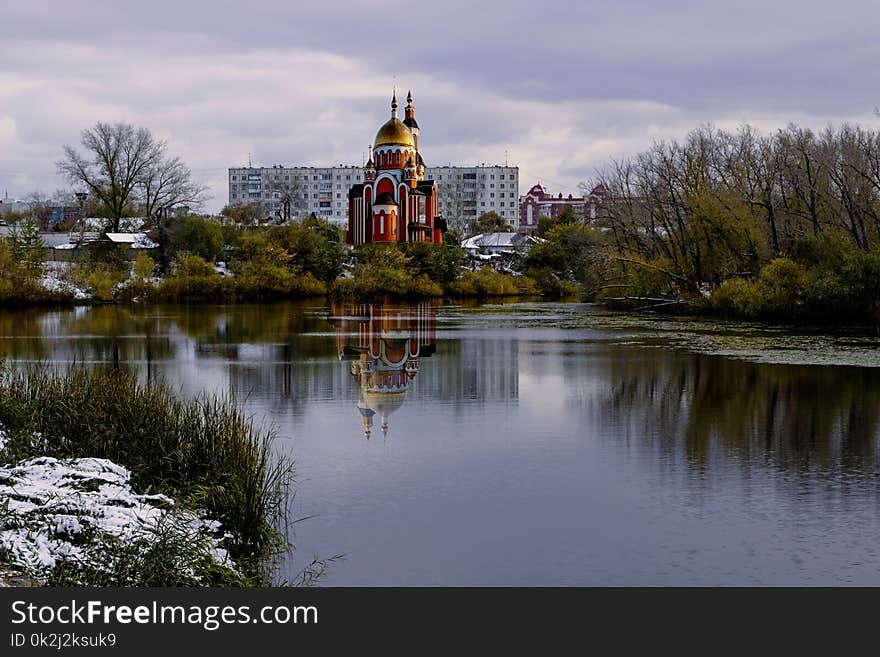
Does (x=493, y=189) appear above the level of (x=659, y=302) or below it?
above

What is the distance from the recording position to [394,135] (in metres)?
70.0

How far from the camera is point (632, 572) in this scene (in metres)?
7.74

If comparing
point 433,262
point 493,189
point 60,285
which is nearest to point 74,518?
point 60,285

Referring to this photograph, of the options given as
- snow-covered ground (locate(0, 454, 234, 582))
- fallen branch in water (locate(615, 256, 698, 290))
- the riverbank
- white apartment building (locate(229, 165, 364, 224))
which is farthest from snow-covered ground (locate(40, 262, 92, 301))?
white apartment building (locate(229, 165, 364, 224))

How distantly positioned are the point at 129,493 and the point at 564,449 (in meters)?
5.82

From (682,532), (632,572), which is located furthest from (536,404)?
(632,572)

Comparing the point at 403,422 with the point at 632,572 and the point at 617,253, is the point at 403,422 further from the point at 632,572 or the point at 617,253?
the point at 617,253

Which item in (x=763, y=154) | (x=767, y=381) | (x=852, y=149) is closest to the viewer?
(x=767, y=381)

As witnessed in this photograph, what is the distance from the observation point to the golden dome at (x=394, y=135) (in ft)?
229

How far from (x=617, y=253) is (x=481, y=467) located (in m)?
33.1

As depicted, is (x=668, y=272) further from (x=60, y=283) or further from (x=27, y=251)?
(x=27, y=251)

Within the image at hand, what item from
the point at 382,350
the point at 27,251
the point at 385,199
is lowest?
the point at 382,350

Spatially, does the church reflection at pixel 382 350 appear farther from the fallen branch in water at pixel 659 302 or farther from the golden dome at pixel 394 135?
the golden dome at pixel 394 135

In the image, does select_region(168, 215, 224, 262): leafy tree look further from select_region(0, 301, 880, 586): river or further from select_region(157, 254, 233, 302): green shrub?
select_region(0, 301, 880, 586): river
